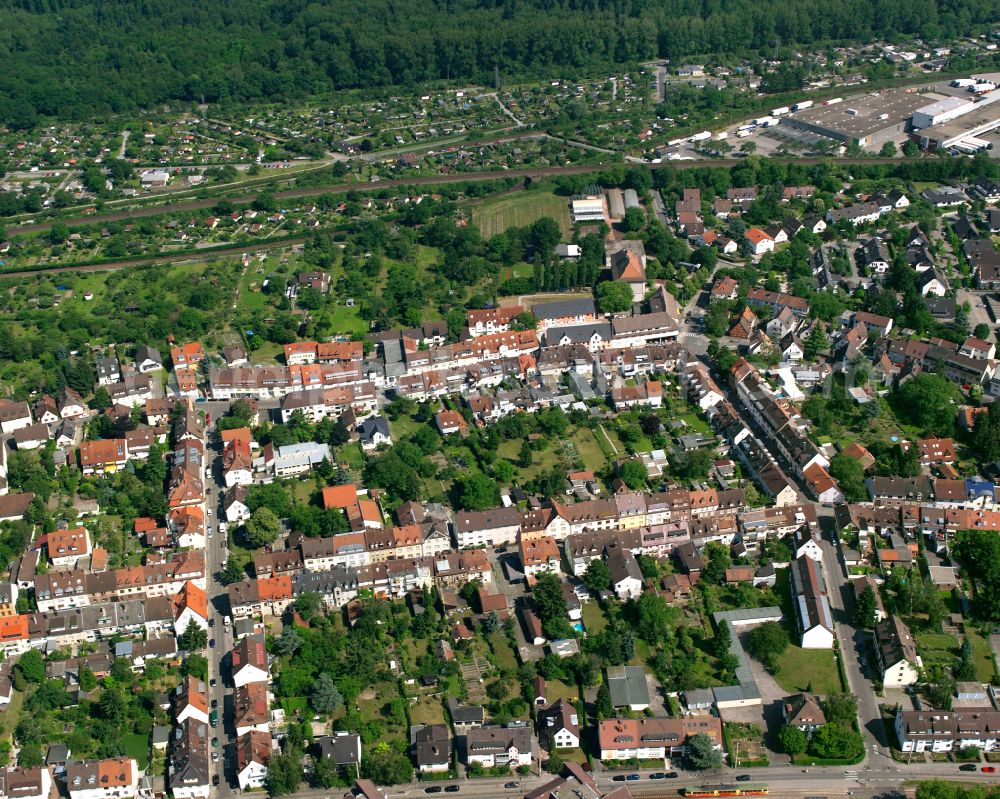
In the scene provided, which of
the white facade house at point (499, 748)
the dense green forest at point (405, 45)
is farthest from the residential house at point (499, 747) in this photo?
the dense green forest at point (405, 45)

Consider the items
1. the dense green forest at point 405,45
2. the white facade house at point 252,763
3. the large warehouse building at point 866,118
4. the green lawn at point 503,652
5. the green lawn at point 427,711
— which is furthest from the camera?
the dense green forest at point 405,45

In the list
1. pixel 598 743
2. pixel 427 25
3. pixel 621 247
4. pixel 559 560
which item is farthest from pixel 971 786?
pixel 427 25

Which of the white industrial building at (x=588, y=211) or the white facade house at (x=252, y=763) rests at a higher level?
the white industrial building at (x=588, y=211)

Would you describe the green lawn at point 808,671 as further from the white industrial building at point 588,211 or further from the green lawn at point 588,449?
the white industrial building at point 588,211

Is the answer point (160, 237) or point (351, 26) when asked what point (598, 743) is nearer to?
point (160, 237)

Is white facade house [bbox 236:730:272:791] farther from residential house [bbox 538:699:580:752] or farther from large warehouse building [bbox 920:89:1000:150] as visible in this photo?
large warehouse building [bbox 920:89:1000:150]

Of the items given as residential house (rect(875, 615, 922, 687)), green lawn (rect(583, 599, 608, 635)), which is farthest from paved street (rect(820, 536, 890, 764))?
green lawn (rect(583, 599, 608, 635))
